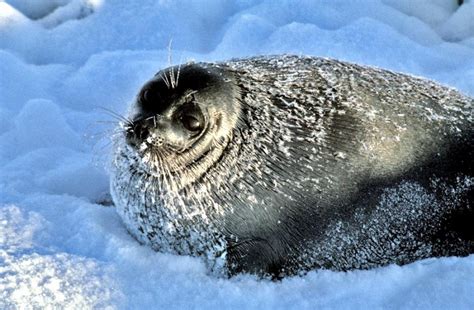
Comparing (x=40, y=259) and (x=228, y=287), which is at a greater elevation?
(x=228, y=287)

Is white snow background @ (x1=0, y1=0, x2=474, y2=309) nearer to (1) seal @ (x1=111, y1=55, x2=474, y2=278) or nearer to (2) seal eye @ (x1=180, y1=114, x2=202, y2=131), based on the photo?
(1) seal @ (x1=111, y1=55, x2=474, y2=278)

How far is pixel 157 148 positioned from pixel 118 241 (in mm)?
435

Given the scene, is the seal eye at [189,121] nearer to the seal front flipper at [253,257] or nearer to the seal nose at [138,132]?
the seal nose at [138,132]

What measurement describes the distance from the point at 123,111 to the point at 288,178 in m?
1.57

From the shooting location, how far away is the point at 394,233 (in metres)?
3.15

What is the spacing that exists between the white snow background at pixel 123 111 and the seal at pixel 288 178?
0.57 ft

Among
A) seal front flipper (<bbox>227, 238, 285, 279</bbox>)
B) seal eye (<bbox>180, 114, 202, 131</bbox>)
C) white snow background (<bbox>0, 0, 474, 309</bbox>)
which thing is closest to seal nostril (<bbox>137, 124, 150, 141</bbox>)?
seal eye (<bbox>180, 114, 202, 131</bbox>)

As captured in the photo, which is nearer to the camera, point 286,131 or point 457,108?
point 286,131

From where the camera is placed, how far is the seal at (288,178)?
10.1 ft

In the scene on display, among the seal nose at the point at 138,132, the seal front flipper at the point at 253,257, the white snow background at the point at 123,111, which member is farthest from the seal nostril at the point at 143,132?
the seal front flipper at the point at 253,257

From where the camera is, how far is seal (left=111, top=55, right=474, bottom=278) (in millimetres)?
3080

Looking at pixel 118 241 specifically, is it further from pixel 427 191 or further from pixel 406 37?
pixel 406 37

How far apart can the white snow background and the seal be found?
6.8 inches

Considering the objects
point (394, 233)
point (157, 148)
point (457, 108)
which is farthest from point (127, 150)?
point (457, 108)
